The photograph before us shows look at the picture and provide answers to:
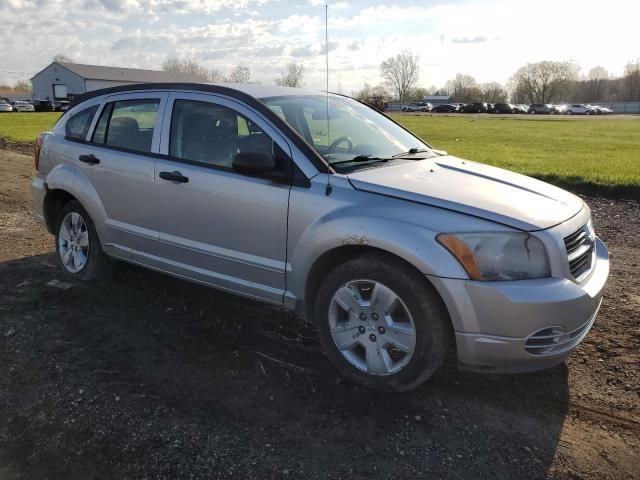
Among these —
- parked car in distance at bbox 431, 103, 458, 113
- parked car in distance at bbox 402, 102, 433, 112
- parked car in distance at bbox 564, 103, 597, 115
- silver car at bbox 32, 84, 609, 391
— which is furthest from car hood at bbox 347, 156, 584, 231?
parked car in distance at bbox 402, 102, 433, 112

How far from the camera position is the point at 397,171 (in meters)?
3.64

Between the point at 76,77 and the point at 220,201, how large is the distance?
91.3 m

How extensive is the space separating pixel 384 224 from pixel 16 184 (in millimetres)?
9097

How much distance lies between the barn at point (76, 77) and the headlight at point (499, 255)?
278ft

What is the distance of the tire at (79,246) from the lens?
16.0 ft

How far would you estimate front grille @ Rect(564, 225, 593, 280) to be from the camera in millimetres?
3062

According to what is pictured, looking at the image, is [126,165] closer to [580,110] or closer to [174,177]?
[174,177]

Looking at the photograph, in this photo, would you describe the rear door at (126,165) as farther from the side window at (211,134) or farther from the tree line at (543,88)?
the tree line at (543,88)

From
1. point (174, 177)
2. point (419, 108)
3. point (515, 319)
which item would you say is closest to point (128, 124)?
point (174, 177)

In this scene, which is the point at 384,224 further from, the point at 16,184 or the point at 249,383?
the point at 16,184

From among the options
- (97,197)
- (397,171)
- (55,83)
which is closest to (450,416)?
(397,171)

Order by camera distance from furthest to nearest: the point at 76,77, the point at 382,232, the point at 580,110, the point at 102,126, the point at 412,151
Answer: the point at 76,77, the point at 580,110, the point at 102,126, the point at 412,151, the point at 382,232

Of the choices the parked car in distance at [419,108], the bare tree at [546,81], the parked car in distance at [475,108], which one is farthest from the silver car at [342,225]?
the bare tree at [546,81]

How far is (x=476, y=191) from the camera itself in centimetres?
333
